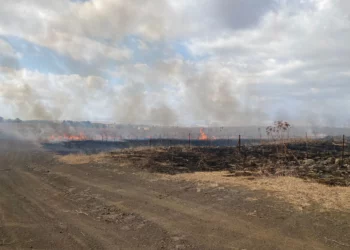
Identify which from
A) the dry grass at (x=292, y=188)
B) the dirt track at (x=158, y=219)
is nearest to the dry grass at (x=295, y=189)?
the dry grass at (x=292, y=188)

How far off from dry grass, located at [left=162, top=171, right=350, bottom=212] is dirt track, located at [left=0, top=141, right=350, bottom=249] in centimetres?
72

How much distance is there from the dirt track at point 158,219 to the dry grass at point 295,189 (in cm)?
72

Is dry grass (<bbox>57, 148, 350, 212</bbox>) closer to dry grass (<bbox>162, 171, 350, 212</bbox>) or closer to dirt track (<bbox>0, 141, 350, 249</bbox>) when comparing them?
dry grass (<bbox>162, 171, 350, 212</bbox>)

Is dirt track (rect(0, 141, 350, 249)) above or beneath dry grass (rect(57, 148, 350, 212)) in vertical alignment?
beneath

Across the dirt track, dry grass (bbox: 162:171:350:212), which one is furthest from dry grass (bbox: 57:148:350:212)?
the dirt track

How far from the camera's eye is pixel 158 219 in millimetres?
9516

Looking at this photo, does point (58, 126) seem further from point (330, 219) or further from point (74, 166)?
point (330, 219)

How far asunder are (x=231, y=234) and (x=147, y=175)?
10.3m

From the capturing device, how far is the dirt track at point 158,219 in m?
7.55

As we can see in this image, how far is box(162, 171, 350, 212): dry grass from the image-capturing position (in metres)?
10.4

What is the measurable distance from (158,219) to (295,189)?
668cm

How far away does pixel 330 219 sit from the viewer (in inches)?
348

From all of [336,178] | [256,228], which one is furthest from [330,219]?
[336,178]

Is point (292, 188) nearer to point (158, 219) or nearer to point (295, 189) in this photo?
point (295, 189)
